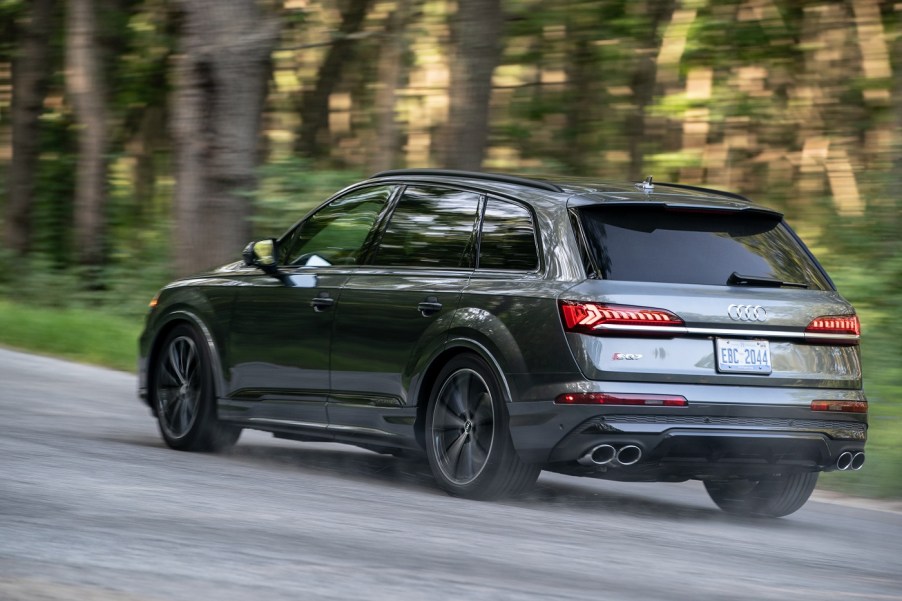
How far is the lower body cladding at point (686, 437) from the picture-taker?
6965 millimetres

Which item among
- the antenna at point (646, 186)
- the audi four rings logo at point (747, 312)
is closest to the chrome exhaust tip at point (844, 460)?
the audi four rings logo at point (747, 312)

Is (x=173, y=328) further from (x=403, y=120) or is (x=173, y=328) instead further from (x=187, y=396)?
(x=403, y=120)

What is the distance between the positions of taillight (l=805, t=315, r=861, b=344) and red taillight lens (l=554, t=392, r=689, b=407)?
0.84m

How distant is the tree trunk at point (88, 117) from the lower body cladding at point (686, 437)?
15.4 meters

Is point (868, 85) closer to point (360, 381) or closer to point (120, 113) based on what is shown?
point (360, 381)

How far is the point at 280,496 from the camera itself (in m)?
7.41

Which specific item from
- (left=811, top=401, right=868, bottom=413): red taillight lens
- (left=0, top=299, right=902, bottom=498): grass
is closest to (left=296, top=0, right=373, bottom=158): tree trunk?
(left=0, top=299, right=902, bottom=498): grass

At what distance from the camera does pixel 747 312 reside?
719cm

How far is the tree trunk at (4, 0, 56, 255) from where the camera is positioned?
2353 centimetres

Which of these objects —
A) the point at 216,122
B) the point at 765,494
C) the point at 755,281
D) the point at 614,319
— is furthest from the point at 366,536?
the point at 216,122

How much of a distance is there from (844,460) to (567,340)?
5.26 feet

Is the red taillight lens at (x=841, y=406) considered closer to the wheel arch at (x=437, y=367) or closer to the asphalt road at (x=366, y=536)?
the asphalt road at (x=366, y=536)

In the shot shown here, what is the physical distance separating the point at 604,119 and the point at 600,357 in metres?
13.9

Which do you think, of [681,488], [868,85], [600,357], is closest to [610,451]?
[600,357]
